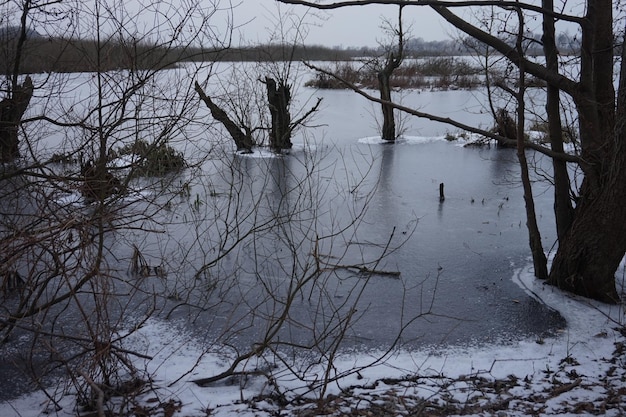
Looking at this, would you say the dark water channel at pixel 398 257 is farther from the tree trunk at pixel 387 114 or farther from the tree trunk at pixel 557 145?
the tree trunk at pixel 387 114

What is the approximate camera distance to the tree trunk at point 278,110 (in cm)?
1136

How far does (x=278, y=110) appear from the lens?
11633 millimetres

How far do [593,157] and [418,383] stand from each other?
2413mm

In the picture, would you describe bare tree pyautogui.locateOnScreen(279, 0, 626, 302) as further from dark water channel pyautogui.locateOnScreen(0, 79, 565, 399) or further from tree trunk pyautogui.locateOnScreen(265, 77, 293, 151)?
tree trunk pyautogui.locateOnScreen(265, 77, 293, 151)

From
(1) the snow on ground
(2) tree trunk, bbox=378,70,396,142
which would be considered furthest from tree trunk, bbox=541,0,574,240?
(2) tree trunk, bbox=378,70,396,142

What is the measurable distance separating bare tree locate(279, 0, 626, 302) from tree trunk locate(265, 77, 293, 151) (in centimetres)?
689

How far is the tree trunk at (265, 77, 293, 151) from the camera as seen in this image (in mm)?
11359

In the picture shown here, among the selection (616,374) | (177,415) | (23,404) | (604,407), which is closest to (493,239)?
(616,374)

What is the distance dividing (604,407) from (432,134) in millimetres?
11816

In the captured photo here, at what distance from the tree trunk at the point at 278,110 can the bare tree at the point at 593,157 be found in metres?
6.89

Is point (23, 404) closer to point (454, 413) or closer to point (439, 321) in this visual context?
point (454, 413)

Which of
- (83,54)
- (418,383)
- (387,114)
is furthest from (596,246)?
(387,114)

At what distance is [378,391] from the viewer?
3.29 metres

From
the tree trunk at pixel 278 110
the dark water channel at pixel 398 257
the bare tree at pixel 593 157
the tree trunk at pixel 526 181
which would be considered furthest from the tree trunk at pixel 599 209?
the tree trunk at pixel 278 110
